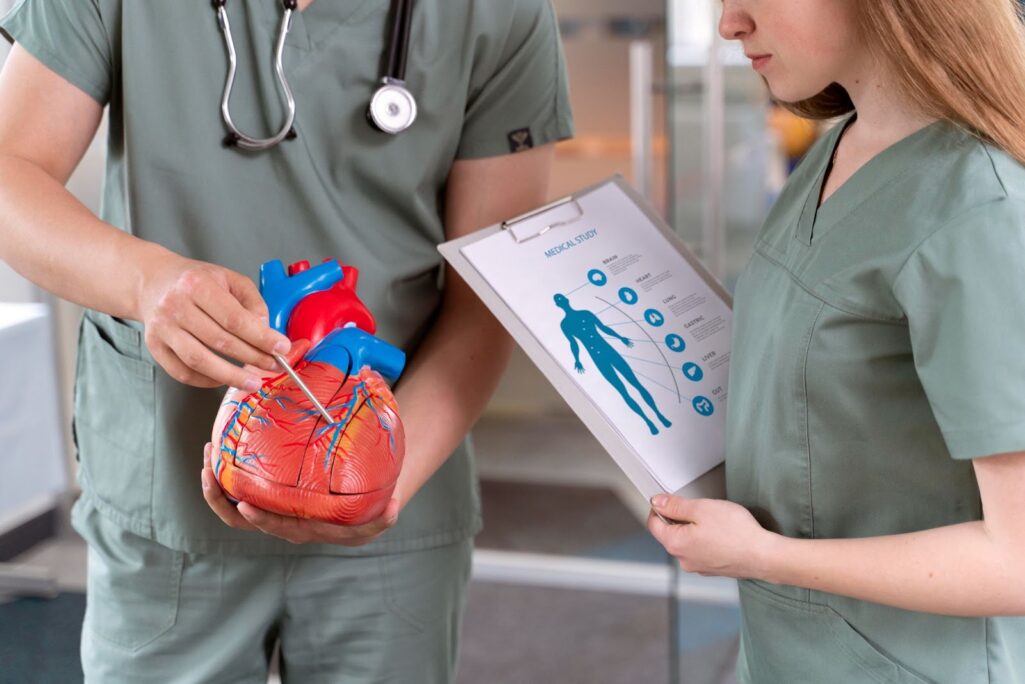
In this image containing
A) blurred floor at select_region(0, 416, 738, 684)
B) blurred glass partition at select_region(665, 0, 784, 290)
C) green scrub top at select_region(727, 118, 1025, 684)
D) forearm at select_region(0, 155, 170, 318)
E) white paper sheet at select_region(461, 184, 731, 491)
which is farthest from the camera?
blurred glass partition at select_region(665, 0, 784, 290)

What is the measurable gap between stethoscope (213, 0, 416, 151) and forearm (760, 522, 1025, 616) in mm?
511

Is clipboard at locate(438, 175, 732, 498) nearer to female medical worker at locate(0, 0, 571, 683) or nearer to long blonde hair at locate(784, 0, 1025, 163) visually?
female medical worker at locate(0, 0, 571, 683)

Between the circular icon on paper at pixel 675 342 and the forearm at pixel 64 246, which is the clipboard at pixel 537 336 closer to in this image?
the circular icon on paper at pixel 675 342

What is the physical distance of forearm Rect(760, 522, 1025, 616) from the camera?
77 cm

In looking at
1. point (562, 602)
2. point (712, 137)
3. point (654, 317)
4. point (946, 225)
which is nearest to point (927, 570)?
point (946, 225)

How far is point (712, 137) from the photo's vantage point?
2.45m

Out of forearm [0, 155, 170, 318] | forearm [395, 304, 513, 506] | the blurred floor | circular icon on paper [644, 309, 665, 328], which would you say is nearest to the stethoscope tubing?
forearm [0, 155, 170, 318]

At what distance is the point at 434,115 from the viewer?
1064 millimetres

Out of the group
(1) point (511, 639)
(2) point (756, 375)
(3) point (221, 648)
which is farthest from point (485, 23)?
(1) point (511, 639)

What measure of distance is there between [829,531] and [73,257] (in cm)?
62

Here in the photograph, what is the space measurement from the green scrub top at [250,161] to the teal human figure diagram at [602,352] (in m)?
0.17

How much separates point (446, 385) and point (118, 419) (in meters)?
0.31

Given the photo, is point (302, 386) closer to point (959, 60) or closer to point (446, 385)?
point (446, 385)

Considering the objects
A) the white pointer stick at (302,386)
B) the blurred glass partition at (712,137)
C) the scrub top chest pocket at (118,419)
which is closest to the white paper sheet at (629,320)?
the white pointer stick at (302,386)
